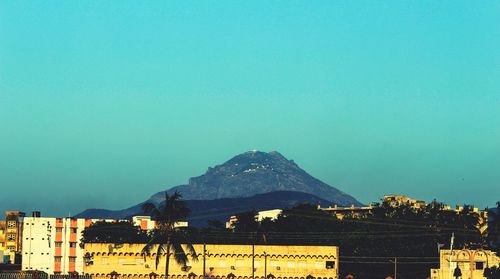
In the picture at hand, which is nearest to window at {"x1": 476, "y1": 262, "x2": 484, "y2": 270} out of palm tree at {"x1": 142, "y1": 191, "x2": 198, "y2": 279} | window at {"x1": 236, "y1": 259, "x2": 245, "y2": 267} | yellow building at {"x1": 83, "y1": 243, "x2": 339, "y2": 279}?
yellow building at {"x1": 83, "y1": 243, "x2": 339, "y2": 279}

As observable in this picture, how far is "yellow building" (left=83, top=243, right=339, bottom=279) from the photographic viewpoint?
7077 inches

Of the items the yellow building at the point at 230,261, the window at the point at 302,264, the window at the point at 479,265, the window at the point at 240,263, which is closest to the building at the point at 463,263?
the window at the point at 479,265

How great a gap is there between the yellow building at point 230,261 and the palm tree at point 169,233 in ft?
5.53

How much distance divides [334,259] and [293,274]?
6.79 meters

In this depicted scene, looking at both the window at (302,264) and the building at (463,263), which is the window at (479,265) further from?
the window at (302,264)

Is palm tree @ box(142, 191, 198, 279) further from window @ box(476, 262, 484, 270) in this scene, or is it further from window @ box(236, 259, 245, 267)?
window @ box(476, 262, 484, 270)

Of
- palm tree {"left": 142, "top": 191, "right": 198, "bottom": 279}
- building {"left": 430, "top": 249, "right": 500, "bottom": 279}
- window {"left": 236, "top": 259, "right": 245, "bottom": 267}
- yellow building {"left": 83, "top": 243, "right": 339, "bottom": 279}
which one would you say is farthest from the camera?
window {"left": 236, "top": 259, "right": 245, "bottom": 267}

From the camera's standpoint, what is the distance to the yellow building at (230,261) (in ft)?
590

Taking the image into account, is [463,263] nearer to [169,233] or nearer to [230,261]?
[230,261]

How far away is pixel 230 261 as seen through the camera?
182 meters

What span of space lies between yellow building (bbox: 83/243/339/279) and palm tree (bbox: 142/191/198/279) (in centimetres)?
169

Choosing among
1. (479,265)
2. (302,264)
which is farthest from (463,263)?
(302,264)

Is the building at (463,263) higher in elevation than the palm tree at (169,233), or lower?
lower

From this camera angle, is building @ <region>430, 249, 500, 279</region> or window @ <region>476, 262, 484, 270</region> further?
window @ <region>476, 262, 484, 270</region>
